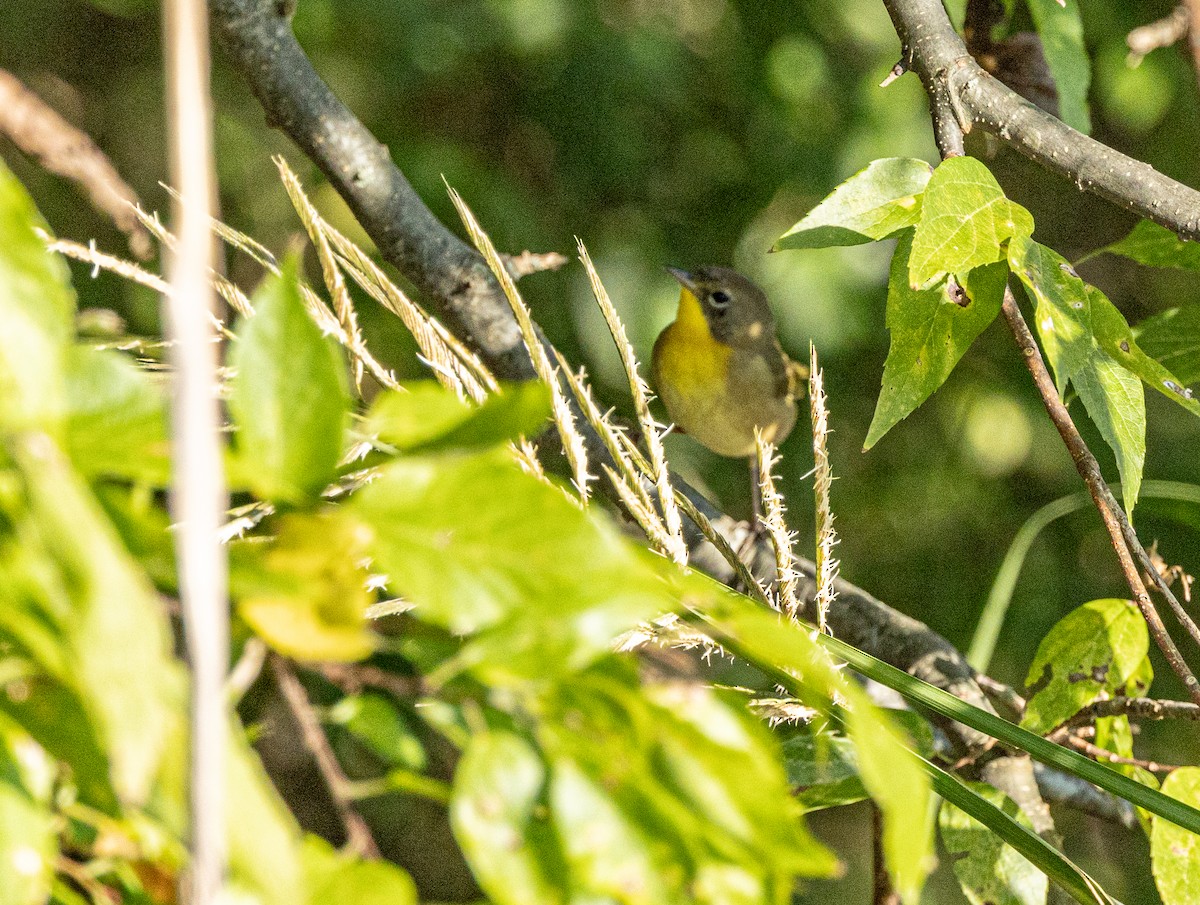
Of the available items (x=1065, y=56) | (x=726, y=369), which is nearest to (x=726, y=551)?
(x=1065, y=56)

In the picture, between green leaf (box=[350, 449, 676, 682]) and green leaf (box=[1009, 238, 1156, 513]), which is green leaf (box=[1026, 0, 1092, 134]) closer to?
green leaf (box=[1009, 238, 1156, 513])

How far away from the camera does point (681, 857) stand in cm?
52

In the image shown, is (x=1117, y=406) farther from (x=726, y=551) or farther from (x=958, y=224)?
(x=726, y=551)

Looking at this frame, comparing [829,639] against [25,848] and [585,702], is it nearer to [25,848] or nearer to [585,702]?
[585,702]

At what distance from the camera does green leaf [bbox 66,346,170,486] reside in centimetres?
47

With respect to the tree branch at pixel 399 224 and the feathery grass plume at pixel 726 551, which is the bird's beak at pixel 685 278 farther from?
the feathery grass plume at pixel 726 551

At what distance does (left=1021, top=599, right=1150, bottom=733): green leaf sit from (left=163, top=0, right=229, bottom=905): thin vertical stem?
3.69ft

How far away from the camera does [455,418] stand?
1.69 ft

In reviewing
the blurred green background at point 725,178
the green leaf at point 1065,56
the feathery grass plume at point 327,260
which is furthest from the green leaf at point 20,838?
the blurred green background at point 725,178

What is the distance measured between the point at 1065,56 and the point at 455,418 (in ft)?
Answer: 4.42

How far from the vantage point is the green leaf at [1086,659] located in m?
1.34

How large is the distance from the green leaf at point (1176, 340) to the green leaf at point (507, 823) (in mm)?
1218

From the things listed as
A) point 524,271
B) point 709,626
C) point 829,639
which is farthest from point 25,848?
point 524,271

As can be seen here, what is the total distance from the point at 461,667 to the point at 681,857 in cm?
14
